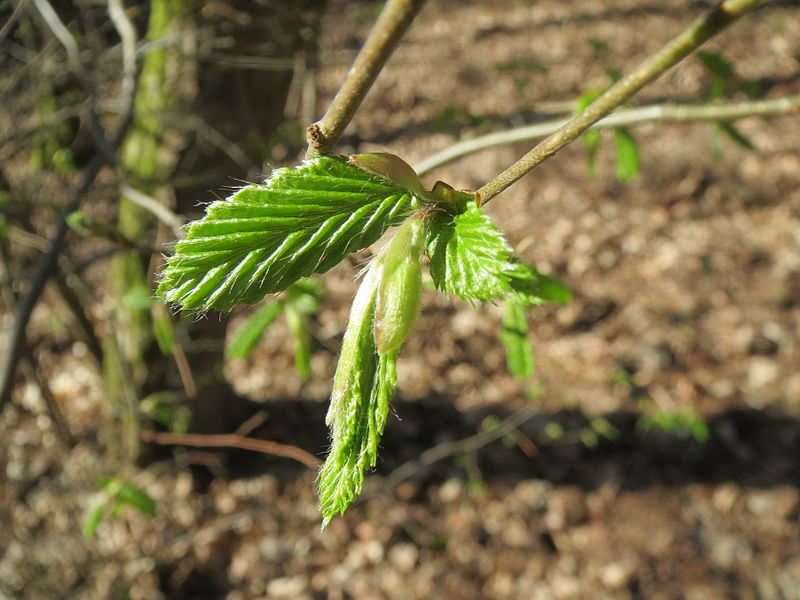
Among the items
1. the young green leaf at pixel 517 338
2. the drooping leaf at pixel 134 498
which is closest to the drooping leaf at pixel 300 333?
the young green leaf at pixel 517 338

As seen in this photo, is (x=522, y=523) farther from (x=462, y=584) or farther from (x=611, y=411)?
(x=611, y=411)

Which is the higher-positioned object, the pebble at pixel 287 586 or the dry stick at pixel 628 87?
the dry stick at pixel 628 87

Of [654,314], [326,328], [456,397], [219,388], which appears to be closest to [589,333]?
[654,314]

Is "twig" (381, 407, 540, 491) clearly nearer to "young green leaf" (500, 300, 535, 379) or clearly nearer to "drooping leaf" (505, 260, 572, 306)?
"young green leaf" (500, 300, 535, 379)

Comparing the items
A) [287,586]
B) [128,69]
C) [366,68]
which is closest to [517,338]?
[366,68]

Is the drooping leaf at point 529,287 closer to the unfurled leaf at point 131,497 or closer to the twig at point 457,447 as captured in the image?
the unfurled leaf at point 131,497

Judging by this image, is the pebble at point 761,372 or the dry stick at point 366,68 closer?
the dry stick at point 366,68

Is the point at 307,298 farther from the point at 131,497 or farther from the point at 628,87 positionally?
the point at 628,87
